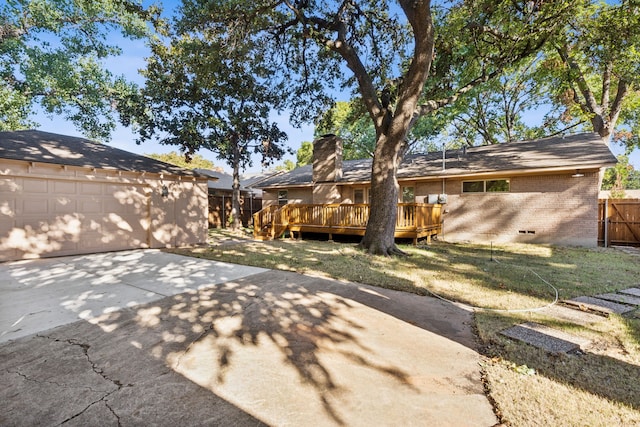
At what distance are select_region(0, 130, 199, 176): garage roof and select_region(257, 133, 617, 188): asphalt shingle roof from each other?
23.4 feet

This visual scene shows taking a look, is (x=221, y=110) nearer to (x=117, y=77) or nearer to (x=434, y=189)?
(x=117, y=77)

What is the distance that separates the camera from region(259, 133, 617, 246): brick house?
1003 centimetres

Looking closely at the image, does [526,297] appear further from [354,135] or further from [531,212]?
[354,135]

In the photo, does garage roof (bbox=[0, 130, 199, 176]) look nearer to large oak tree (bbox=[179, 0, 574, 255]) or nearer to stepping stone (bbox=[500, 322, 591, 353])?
large oak tree (bbox=[179, 0, 574, 255])

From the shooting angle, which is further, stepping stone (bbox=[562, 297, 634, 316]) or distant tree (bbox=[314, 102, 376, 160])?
distant tree (bbox=[314, 102, 376, 160])

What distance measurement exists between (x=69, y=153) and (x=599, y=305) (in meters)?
13.2

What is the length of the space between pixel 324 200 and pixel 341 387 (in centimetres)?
1204

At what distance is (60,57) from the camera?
15.2 meters

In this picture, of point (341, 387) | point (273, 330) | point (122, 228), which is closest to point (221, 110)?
point (122, 228)

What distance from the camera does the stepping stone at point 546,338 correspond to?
2.98m

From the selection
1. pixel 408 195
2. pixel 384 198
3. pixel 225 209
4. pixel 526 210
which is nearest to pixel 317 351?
pixel 384 198

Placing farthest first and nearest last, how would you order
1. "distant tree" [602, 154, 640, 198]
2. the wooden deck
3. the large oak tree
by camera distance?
"distant tree" [602, 154, 640, 198], the wooden deck, the large oak tree

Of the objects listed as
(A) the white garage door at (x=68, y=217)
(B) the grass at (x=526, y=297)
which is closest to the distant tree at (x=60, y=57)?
(A) the white garage door at (x=68, y=217)

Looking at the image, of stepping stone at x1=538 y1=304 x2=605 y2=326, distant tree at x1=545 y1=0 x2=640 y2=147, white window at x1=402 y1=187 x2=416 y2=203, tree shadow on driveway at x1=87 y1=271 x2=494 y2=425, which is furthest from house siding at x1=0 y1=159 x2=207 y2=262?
distant tree at x1=545 y1=0 x2=640 y2=147
